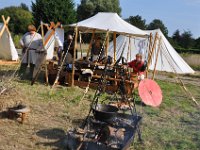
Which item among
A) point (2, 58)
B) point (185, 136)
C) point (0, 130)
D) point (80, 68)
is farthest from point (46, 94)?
point (2, 58)

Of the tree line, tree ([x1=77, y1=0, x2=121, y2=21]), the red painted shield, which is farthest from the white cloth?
tree ([x1=77, y1=0, x2=121, y2=21])

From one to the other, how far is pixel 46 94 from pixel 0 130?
2947 mm

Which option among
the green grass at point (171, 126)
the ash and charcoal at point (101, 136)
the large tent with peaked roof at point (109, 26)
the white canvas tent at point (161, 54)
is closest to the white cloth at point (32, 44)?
the large tent with peaked roof at point (109, 26)

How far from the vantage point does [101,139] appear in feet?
16.9

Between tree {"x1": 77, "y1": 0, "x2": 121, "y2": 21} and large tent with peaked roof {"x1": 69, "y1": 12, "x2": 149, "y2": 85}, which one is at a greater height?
tree {"x1": 77, "y1": 0, "x2": 121, "y2": 21}

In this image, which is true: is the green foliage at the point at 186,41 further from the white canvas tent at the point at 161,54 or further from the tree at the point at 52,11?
the white canvas tent at the point at 161,54

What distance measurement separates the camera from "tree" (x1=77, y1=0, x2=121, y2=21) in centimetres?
4388

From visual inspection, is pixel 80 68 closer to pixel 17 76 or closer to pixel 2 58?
pixel 17 76

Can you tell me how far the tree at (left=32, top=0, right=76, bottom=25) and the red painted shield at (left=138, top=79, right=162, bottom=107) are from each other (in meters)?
25.1

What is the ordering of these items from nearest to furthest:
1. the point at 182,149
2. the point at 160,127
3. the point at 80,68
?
the point at 182,149, the point at 160,127, the point at 80,68

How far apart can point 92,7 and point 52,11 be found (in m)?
13.7

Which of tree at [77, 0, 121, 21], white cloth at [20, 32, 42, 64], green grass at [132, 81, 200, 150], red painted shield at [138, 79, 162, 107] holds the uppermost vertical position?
tree at [77, 0, 121, 21]

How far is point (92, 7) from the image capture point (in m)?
43.8

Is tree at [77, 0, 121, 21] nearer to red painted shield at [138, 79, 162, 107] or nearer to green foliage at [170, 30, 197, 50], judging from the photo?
green foliage at [170, 30, 197, 50]
